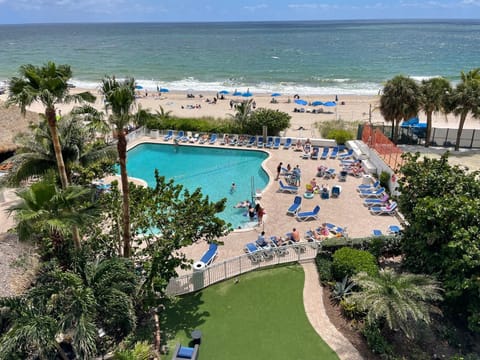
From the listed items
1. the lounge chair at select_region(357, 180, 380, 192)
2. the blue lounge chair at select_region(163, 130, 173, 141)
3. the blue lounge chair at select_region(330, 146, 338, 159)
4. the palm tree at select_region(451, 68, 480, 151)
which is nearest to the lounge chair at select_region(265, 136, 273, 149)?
the blue lounge chair at select_region(330, 146, 338, 159)

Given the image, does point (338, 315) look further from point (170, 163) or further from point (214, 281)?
point (170, 163)

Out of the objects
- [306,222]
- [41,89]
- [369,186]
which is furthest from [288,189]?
[41,89]

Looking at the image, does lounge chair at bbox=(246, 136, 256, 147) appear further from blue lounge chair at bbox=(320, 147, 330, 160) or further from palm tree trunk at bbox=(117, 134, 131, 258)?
palm tree trunk at bbox=(117, 134, 131, 258)

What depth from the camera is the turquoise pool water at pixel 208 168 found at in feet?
69.2

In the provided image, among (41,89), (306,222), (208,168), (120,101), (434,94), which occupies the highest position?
(41,89)

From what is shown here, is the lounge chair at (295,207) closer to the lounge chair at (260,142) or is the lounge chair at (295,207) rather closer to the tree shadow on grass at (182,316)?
the tree shadow on grass at (182,316)

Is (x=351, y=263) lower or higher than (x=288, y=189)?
higher

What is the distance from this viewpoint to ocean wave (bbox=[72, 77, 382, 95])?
58.0 metres

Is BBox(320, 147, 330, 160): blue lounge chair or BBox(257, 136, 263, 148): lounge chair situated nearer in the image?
BBox(320, 147, 330, 160): blue lounge chair

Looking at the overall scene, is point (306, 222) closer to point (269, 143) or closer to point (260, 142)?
point (269, 143)

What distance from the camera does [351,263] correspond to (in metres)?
12.3

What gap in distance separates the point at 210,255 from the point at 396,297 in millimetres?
6882

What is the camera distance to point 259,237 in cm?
1534

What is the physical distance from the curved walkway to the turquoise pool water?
18.1 feet
